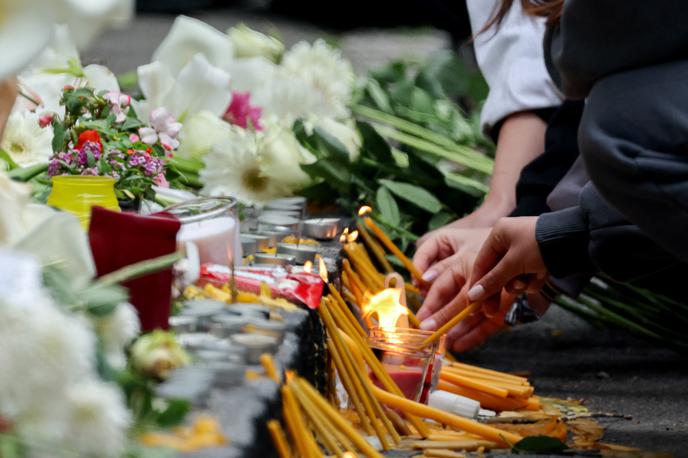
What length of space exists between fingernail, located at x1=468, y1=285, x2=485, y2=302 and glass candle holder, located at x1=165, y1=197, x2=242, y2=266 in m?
0.37

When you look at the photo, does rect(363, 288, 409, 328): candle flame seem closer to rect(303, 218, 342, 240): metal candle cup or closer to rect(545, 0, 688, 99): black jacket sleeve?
rect(303, 218, 342, 240): metal candle cup

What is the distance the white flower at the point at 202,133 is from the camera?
6.91 ft

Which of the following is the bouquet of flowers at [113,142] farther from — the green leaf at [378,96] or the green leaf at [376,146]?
the green leaf at [378,96]

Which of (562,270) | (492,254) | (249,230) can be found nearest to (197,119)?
(249,230)

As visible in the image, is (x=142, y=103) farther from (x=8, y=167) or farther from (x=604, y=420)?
(x=604, y=420)

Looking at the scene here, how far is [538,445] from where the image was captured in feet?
4.48

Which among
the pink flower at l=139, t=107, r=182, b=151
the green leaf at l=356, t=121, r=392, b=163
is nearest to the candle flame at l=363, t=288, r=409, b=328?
the pink flower at l=139, t=107, r=182, b=151

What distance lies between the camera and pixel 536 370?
214 cm

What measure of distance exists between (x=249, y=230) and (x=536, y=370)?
2.13ft

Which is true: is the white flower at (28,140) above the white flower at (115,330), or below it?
below

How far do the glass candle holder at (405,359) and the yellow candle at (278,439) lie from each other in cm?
50

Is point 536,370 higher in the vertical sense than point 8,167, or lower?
lower

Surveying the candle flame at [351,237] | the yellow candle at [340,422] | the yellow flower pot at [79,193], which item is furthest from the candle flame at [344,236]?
the yellow candle at [340,422]

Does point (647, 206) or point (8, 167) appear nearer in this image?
point (647, 206)
